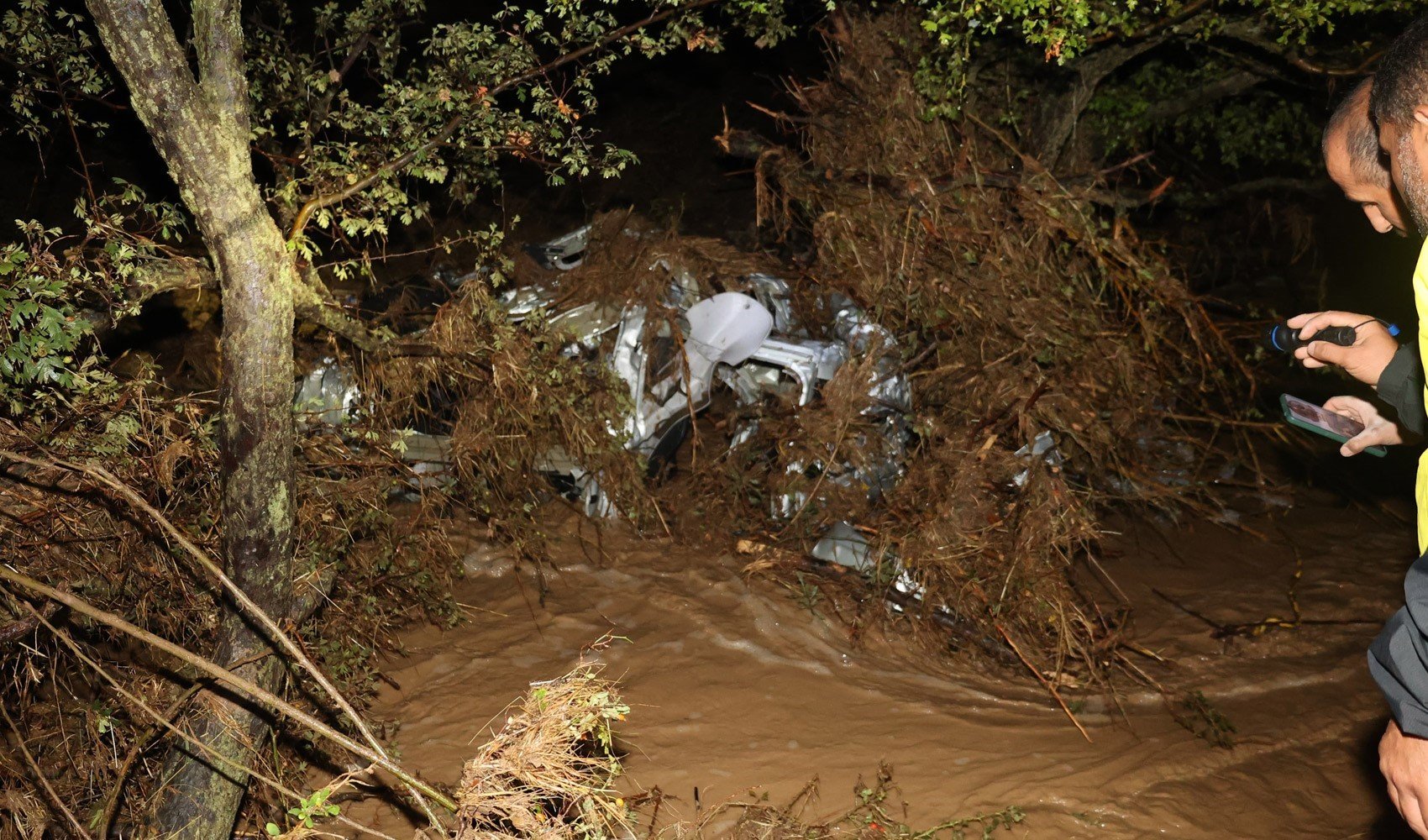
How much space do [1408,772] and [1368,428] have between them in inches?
66.0

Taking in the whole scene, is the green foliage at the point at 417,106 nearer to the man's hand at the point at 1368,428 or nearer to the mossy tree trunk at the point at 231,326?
the mossy tree trunk at the point at 231,326

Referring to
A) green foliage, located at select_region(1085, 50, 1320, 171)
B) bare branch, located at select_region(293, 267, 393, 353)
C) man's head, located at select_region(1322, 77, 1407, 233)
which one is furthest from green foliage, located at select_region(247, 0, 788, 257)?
green foliage, located at select_region(1085, 50, 1320, 171)

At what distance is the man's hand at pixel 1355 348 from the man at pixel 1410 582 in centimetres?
110

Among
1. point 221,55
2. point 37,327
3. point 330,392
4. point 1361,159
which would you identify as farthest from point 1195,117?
point 37,327

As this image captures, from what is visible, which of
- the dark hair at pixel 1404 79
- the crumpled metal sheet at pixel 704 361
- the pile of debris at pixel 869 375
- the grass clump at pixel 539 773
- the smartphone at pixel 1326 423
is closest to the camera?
the dark hair at pixel 1404 79

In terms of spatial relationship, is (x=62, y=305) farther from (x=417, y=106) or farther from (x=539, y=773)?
(x=539, y=773)

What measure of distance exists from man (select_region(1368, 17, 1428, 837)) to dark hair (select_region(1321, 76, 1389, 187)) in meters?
0.47

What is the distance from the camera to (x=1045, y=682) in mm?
5328

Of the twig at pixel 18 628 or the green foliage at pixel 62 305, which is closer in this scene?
the green foliage at pixel 62 305

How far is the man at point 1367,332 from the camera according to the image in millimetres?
2508

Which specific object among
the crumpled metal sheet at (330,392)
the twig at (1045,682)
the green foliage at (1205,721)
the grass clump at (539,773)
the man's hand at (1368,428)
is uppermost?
the crumpled metal sheet at (330,392)

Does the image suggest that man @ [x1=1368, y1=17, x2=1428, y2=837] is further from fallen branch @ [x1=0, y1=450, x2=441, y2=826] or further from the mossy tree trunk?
the mossy tree trunk

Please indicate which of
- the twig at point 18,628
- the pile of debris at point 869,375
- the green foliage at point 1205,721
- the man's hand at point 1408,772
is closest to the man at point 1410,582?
the man's hand at point 1408,772

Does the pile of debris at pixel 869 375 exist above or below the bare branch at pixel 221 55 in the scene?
below
